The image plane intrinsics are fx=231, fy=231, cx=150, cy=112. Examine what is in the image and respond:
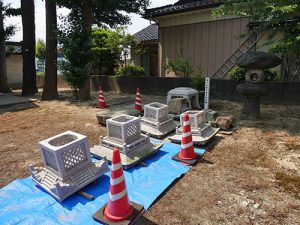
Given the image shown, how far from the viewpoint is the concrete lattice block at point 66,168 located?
9.46 ft

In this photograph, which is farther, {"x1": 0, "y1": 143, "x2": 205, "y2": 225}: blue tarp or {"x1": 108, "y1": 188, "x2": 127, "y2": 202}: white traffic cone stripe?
{"x1": 0, "y1": 143, "x2": 205, "y2": 225}: blue tarp

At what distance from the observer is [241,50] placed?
9711 millimetres

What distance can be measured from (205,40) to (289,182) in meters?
8.46

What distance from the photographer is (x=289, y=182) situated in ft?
10.6

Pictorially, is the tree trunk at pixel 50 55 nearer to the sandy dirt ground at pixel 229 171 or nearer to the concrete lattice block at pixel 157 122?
the sandy dirt ground at pixel 229 171

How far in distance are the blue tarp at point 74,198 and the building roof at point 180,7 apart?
8000mm

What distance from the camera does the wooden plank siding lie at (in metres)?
9.78

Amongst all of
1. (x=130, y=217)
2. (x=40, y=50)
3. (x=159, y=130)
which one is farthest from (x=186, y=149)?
(x=40, y=50)

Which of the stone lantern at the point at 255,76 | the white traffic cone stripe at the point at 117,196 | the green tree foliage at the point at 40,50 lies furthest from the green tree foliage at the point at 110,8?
the green tree foliage at the point at 40,50

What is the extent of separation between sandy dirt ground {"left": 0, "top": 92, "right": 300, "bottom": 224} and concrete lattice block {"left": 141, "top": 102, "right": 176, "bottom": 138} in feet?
3.65

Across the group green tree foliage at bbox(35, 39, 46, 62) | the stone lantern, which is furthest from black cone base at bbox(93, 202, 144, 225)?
green tree foliage at bbox(35, 39, 46, 62)

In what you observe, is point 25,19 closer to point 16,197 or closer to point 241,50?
point 241,50

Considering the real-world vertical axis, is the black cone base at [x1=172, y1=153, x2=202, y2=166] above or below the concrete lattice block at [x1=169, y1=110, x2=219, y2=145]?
below

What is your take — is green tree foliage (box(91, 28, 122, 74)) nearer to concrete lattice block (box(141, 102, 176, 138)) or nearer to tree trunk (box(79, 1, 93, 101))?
tree trunk (box(79, 1, 93, 101))
